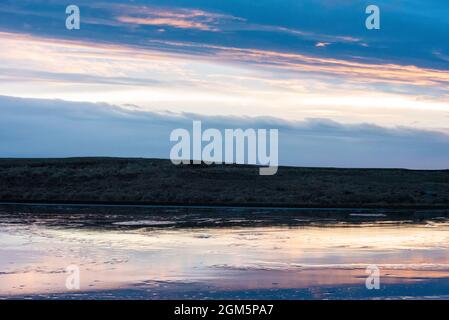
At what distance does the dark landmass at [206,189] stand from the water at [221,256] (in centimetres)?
1356

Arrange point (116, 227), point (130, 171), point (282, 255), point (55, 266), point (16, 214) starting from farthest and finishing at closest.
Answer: point (130, 171), point (16, 214), point (116, 227), point (282, 255), point (55, 266)

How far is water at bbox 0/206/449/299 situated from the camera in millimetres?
14531

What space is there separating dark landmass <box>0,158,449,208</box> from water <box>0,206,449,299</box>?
13.6 metres

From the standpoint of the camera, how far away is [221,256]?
19469mm

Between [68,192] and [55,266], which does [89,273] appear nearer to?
[55,266]

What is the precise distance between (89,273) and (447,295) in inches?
278

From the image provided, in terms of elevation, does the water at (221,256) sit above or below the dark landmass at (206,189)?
below

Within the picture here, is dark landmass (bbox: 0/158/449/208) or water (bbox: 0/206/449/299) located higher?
dark landmass (bbox: 0/158/449/208)

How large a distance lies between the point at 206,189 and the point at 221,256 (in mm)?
31428

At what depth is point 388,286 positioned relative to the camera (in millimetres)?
15133

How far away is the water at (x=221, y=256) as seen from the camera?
14.5 m

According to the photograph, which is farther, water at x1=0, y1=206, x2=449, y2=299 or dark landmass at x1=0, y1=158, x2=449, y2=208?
dark landmass at x1=0, y1=158, x2=449, y2=208

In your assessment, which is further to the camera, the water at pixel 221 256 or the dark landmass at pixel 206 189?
the dark landmass at pixel 206 189
